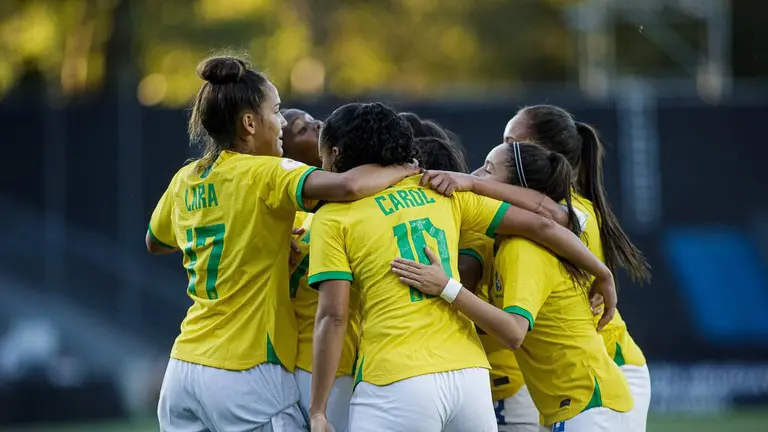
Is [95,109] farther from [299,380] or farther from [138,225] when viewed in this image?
[299,380]

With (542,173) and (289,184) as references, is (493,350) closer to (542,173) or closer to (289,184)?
(542,173)

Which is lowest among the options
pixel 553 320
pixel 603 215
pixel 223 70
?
pixel 553 320

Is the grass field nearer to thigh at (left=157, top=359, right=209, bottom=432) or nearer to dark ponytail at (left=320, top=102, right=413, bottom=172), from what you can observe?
thigh at (left=157, top=359, right=209, bottom=432)

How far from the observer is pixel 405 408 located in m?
3.56

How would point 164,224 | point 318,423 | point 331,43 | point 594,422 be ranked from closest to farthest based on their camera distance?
point 318,423 → point 594,422 → point 164,224 → point 331,43

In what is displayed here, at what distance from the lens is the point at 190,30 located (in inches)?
939

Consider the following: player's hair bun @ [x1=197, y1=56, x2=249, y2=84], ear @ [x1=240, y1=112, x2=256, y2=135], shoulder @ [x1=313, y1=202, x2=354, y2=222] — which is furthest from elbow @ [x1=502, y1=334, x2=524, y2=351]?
player's hair bun @ [x1=197, y1=56, x2=249, y2=84]

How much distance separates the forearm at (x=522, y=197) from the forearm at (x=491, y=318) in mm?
446

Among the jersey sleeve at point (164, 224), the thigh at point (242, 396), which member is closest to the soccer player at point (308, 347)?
the thigh at point (242, 396)

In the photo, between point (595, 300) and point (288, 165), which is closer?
point (288, 165)

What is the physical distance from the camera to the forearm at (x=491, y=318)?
3.71 m

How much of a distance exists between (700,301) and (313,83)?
1391 cm

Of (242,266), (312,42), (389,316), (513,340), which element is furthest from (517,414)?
(312,42)

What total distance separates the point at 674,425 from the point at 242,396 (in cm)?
648
